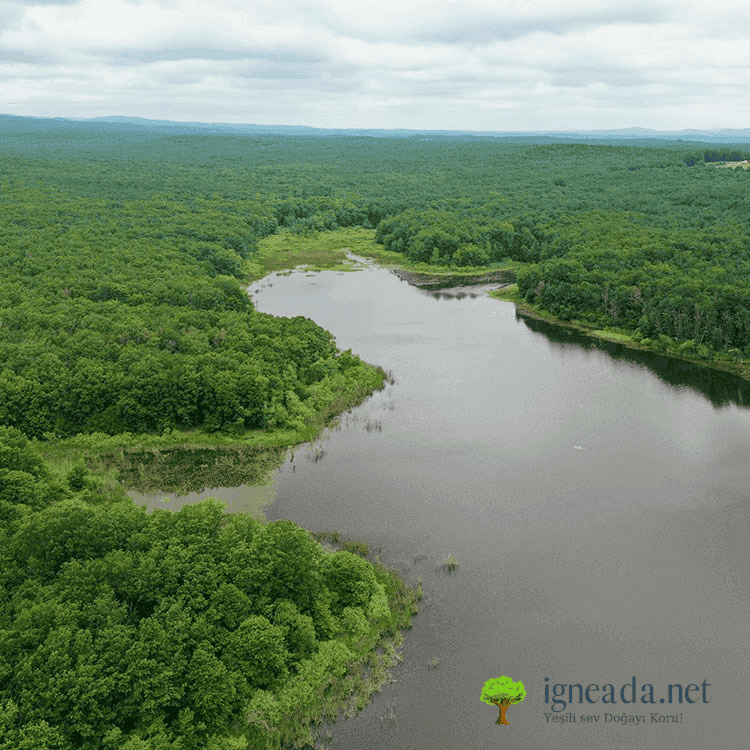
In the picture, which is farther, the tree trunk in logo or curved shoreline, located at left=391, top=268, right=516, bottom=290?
curved shoreline, located at left=391, top=268, right=516, bottom=290

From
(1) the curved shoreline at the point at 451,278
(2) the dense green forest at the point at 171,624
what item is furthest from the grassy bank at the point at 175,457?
(1) the curved shoreline at the point at 451,278

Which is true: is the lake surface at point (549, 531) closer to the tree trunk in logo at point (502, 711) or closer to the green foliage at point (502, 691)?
the tree trunk in logo at point (502, 711)

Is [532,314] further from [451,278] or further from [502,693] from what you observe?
[502,693]

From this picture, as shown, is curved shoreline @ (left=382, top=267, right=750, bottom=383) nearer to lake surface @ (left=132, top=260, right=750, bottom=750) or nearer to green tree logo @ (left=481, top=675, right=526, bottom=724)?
lake surface @ (left=132, top=260, right=750, bottom=750)

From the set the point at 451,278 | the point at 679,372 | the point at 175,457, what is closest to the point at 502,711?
the point at 175,457

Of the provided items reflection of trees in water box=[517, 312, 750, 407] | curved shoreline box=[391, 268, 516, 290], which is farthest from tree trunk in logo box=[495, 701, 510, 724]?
curved shoreline box=[391, 268, 516, 290]

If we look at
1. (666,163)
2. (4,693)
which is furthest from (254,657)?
(666,163)
